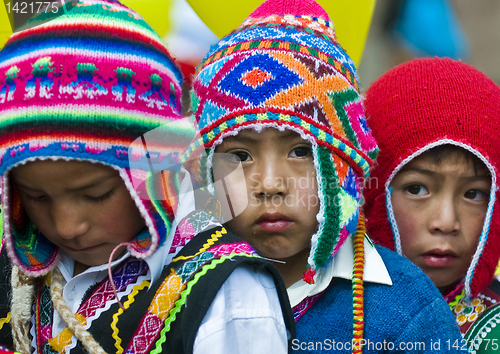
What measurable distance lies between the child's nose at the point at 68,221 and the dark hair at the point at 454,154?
42.6 inches

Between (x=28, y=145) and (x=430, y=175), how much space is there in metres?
1.16

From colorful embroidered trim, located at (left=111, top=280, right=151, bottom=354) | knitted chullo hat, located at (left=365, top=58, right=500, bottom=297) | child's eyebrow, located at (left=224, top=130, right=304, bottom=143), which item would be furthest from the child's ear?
knitted chullo hat, located at (left=365, top=58, right=500, bottom=297)

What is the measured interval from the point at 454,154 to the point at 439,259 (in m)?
0.33

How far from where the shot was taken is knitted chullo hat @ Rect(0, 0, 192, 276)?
1.00m

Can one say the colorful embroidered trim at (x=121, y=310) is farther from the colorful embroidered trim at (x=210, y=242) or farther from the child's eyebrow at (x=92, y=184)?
the child's eyebrow at (x=92, y=184)

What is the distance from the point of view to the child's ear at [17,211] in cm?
114

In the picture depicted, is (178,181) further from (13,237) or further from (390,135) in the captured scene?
(390,135)

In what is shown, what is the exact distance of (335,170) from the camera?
1389 mm

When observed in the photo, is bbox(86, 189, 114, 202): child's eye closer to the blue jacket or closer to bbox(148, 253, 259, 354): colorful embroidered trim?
bbox(148, 253, 259, 354): colorful embroidered trim

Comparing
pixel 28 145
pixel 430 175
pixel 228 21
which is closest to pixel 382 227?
pixel 430 175

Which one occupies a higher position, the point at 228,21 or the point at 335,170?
the point at 228,21

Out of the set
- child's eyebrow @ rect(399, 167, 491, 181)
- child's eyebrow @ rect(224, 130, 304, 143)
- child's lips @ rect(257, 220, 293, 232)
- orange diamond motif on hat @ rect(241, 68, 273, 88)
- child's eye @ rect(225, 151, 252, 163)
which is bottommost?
child's lips @ rect(257, 220, 293, 232)

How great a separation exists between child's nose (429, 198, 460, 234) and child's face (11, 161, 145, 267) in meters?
0.90

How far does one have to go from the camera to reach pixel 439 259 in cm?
156
